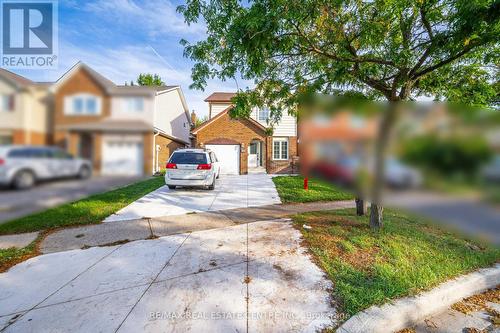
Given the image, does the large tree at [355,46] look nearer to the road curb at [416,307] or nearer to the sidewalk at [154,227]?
the road curb at [416,307]

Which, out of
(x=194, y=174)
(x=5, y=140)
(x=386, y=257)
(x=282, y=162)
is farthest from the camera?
(x=282, y=162)

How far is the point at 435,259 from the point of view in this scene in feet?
12.9

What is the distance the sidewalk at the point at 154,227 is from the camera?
498cm

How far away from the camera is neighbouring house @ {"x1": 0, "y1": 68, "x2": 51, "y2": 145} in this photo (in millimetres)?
510

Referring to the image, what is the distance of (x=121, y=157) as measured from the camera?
66 centimetres

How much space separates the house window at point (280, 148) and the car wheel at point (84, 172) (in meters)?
18.9

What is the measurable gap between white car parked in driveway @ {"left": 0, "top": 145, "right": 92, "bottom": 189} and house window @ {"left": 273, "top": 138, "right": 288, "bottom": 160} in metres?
19.0

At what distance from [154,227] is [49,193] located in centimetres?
576

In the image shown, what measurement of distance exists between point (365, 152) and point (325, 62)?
164 inches

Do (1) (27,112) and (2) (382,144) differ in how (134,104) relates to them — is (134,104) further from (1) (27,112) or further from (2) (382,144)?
(2) (382,144)

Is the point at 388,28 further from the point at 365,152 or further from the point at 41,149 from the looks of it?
the point at 41,149

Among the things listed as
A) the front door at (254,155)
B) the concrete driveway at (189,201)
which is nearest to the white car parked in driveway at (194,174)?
the concrete driveway at (189,201)

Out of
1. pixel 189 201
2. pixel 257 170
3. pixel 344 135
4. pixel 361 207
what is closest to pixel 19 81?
pixel 344 135

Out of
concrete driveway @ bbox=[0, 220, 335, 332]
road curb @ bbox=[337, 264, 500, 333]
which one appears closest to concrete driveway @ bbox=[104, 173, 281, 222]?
concrete driveway @ bbox=[0, 220, 335, 332]
